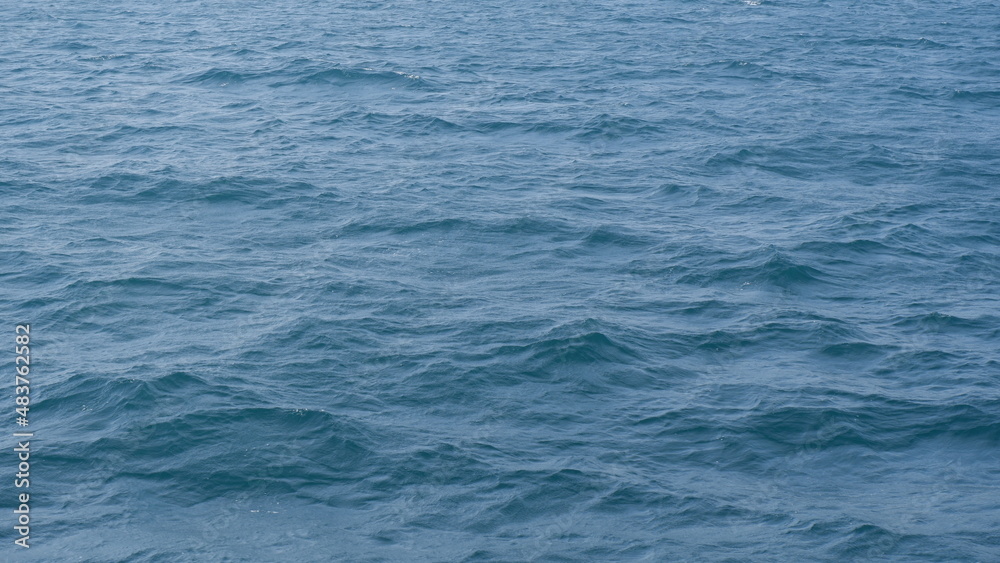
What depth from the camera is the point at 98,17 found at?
68.8 metres

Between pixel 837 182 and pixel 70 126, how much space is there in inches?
1242

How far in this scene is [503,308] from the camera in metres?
31.1

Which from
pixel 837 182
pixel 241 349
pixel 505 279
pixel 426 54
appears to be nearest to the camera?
pixel 241 349

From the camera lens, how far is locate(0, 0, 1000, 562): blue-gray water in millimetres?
22797

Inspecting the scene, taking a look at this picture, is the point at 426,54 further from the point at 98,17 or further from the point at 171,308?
the point at 171,308

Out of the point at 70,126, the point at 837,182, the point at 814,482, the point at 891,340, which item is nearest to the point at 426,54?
the point at 70,126

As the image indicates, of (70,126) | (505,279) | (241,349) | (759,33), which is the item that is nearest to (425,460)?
(241,349)

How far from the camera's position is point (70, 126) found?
1815 inches

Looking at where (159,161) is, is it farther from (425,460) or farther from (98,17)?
(98,17)

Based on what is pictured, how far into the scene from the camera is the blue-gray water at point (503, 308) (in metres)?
22.8

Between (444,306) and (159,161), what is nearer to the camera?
(444,306)

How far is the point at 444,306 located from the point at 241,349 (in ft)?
19.4

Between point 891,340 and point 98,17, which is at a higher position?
point 98,17

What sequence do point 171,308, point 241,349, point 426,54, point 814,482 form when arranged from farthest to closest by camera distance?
point 426,54
point 171,308
point 241,349
point 814,482
